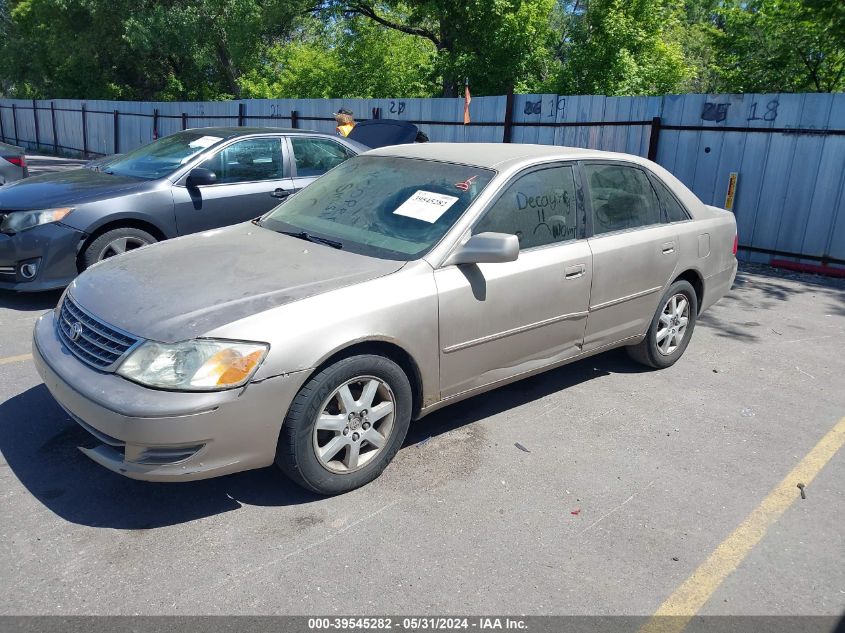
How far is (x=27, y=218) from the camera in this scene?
5992 mm

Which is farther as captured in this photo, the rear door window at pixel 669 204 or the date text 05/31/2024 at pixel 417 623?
the rear door window at pixel 669 204

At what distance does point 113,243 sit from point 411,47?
2260 centimetres

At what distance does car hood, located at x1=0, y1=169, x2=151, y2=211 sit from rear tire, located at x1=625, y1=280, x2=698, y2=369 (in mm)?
4636

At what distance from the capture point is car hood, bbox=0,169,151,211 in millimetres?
6105

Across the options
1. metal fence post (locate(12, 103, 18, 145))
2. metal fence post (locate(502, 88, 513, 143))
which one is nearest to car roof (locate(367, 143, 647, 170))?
metal fence post (locate(502, 88, 513, 143))

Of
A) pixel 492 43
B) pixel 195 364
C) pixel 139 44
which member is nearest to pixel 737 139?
pixel 195 364

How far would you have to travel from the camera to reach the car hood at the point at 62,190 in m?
6.11

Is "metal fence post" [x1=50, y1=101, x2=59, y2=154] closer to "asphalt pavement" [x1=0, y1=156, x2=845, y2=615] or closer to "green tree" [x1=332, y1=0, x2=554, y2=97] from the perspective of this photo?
"green tree" [x1=332, y1=0, x2=554, y2=97]

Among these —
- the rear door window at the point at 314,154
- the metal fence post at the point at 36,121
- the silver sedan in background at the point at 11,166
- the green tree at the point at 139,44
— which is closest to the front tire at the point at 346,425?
the rear door window at the point at 314,154

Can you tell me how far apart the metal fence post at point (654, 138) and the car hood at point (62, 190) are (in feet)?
22.5

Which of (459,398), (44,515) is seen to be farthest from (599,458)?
(44,515)

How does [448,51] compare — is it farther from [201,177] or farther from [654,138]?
[201,177]

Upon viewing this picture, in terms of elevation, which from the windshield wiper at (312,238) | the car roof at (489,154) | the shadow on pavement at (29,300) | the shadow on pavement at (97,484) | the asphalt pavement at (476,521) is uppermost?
the car roof at (489,154)

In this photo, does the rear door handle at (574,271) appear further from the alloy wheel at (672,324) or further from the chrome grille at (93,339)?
the chrome grille at (93,339)
